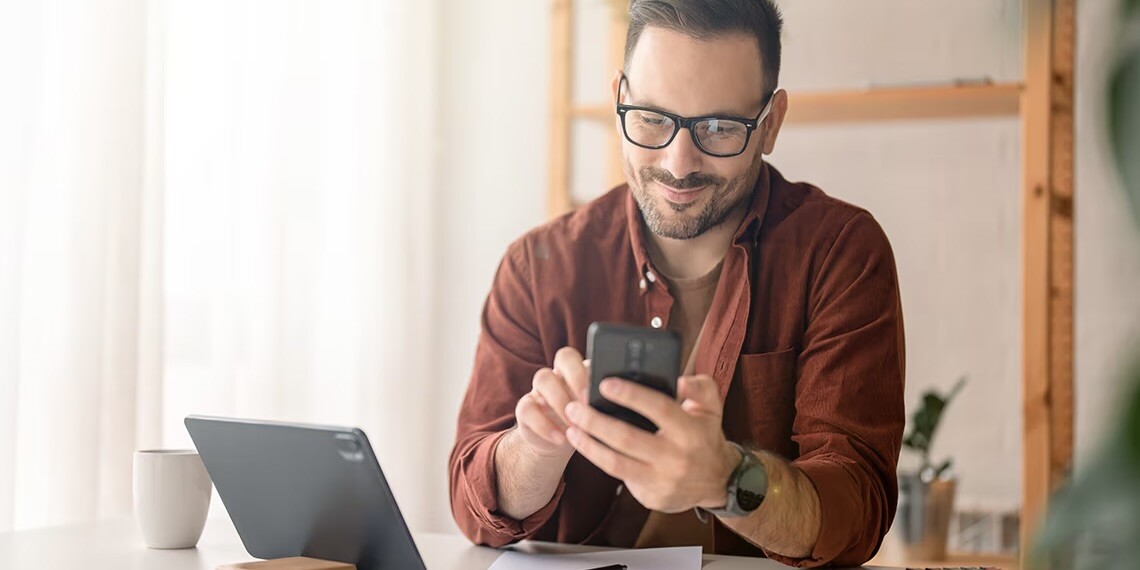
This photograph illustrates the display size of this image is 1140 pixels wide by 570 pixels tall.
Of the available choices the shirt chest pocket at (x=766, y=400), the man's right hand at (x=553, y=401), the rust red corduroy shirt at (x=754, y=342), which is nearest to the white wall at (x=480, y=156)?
the rust red corduroy shirt at (x=754, y=342)

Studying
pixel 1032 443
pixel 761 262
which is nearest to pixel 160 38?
pixel 761 262

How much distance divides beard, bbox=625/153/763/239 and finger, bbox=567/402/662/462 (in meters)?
0.64

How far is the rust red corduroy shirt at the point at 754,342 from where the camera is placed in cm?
136

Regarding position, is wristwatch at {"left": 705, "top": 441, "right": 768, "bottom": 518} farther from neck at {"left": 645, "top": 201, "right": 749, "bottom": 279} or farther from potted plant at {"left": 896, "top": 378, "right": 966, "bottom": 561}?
potted plant at {"left": 896, "top": 378, "right": 966, "bottom": 561}

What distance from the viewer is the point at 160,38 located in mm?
1781

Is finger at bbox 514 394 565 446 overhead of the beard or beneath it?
beneath

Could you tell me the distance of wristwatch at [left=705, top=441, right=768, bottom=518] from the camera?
107 cm

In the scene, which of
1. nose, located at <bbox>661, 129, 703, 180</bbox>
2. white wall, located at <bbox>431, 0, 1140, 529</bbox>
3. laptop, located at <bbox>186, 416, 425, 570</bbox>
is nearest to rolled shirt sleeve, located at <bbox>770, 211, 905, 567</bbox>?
nose, located at <bbox>661, 129, 703, 180</bbox>

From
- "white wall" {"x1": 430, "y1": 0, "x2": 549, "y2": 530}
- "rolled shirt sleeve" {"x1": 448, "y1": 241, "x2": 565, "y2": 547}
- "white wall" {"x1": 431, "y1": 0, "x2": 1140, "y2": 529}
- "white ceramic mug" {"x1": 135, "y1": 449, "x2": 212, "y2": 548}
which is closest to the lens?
"white ceramic mug" {"x1": 135, "y1": 449, "x2": 212, "y2": 548}

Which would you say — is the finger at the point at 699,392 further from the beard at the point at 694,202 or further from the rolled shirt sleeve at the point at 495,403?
the beard at the point at 694,202

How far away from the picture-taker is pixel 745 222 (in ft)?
5.16

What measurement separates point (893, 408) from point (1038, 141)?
85 cm

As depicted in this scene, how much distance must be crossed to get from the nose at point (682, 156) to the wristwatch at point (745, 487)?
56 cm

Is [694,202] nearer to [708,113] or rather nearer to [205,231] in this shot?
[708,113]
